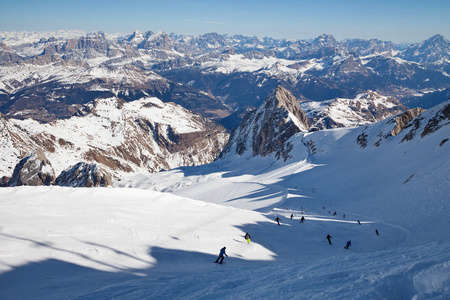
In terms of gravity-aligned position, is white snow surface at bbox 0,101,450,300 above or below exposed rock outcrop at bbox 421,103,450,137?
below

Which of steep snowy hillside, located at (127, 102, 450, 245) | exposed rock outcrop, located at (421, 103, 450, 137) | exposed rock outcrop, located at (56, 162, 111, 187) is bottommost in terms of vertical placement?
exposed rock outcrop, located at (56, 162, 111, 187)

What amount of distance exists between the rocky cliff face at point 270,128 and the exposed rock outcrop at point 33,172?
107 metres

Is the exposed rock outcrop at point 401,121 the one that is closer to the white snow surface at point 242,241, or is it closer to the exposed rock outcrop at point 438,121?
the exposed rock outcrop at point 438,121

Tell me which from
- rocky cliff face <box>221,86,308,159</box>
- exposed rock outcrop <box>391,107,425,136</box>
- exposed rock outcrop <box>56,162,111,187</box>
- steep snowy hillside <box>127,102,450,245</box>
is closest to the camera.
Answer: steep snowy hillside <box>127,102,450,245</box>

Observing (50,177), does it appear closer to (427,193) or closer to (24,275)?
(24,275)

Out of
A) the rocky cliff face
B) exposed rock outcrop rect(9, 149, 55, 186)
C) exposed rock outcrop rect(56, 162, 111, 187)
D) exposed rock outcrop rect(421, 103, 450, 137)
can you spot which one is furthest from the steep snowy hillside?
exposed rock outcrop rect(9, 149, 55, 186)

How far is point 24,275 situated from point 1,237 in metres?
6.20

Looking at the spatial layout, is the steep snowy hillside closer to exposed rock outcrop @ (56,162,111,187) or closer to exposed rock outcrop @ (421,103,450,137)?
exposed rock outcrop @ (421,103,450,137)

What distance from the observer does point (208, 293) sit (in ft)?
48.7

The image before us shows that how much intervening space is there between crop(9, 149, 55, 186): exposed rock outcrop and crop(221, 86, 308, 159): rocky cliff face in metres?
107

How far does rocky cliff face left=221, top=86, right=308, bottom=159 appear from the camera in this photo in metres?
143

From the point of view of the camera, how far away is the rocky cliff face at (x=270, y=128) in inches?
5645

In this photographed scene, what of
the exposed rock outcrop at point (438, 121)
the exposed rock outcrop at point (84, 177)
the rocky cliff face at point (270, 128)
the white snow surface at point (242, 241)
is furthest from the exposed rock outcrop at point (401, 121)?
the exposed rock outcrop at point (84, 177)

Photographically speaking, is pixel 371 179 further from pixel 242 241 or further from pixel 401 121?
pixel 242 241
